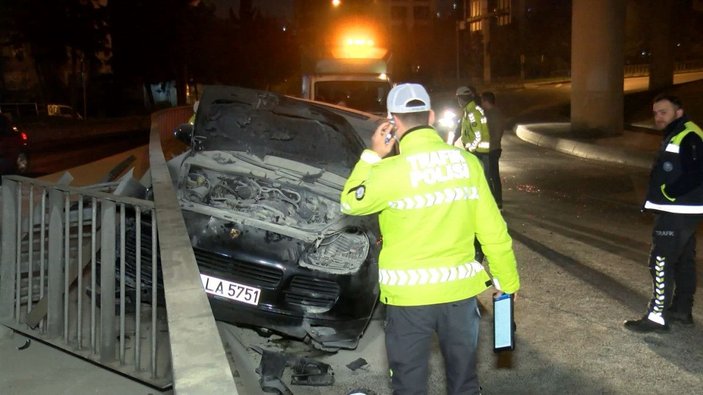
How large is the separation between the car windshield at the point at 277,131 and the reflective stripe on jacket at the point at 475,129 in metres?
3.21

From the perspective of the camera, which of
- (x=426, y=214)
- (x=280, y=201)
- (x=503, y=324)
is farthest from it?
(x=280, y=201)

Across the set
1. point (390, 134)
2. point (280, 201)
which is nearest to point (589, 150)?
point (280, 201)

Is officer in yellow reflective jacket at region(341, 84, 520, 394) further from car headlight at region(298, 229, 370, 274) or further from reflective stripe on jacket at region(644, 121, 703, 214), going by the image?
reflective stripe on jacket at region(644, 121, 703, 214)

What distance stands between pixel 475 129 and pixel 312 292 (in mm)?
5340

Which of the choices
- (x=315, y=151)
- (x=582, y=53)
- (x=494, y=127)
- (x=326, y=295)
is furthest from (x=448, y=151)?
(x=582, y=53)

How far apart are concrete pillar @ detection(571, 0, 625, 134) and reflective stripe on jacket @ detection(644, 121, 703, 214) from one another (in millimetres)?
17356

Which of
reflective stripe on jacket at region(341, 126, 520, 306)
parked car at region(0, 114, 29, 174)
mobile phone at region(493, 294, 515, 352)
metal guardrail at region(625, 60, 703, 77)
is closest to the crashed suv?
mobile phone at region(493, 294, 515, 352)

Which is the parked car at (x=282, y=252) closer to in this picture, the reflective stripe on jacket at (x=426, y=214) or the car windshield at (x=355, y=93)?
the reflective stripe on jacket at (x=426, y=214)

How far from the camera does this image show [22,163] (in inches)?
663

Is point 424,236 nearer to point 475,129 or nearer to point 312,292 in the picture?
point 312,292

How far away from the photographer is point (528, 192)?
12.9 metres

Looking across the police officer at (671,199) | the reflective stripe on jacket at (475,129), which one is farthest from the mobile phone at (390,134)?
the reflective stripe on jacket at (475,129)

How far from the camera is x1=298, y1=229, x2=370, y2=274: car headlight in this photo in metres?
5.45

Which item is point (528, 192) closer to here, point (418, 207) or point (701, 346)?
point (701, 346)
